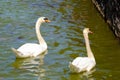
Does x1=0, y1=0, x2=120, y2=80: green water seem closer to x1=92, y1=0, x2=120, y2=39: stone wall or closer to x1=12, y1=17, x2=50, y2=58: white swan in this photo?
x1=12, y1=17, x2=50, y2=58: white swan

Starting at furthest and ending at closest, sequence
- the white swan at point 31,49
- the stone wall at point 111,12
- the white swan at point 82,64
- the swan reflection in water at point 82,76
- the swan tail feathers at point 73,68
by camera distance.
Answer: the stone wall at point 111,12 < the white swan at point 31,49 < the swan reflection in water at point 82,76 < the white swan at point 82,64 < the swan tail feathers at point 73,68

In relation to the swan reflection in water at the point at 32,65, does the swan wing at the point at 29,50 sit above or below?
above

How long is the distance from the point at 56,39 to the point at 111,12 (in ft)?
10.9

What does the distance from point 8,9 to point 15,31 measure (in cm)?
394

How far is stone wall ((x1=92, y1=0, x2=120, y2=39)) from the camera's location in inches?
642

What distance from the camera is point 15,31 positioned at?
16.8m

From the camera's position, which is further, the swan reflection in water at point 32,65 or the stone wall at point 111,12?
the stone wall at point 111,12

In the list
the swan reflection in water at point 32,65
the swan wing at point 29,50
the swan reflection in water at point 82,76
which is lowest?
the swan reflection in water at point 82,76

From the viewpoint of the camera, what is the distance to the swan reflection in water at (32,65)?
1234cm

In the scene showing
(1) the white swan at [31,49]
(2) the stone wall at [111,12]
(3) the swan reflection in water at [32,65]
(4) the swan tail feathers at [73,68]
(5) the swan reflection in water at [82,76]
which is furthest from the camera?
(2) the stone wall at [111,12]

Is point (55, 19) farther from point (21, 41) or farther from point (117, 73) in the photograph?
point (117, 73)

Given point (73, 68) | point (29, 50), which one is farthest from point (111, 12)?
point (73, 68)

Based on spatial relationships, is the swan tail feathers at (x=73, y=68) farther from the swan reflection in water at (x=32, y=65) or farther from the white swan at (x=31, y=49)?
the white swan at (x=31, y=49)

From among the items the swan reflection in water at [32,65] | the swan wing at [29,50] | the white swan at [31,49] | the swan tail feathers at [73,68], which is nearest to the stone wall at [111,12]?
the white swan at [31,49]
